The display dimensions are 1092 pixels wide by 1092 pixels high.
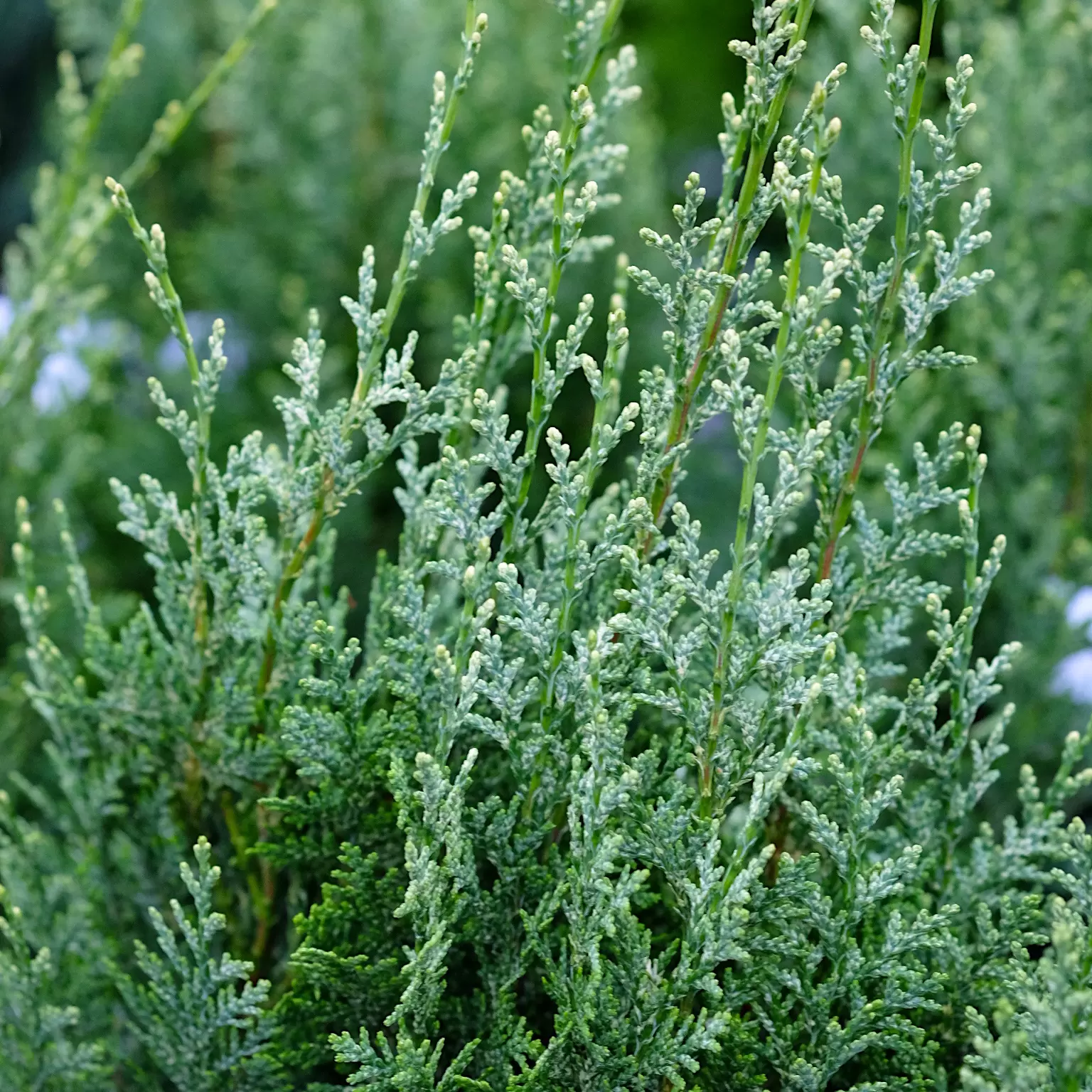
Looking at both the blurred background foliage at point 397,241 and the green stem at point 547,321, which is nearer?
the green stem at point 547,321

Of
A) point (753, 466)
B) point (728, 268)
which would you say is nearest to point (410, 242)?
point (728, 268)

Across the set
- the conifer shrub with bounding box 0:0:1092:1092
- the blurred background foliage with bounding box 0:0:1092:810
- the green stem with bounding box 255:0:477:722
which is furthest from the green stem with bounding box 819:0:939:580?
the blurred background foliage with bounding box 0:0:1092:810

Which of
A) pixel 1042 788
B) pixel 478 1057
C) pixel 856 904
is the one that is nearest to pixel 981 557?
pixel 1042 788

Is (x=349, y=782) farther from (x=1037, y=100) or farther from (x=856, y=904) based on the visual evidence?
(x=1037, y=100)

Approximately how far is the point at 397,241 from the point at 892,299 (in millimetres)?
2140

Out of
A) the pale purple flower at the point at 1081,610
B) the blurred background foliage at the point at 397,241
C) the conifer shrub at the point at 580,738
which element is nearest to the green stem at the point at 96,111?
the blurred background foliage at the point at 397,241

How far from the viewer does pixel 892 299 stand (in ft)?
3.77

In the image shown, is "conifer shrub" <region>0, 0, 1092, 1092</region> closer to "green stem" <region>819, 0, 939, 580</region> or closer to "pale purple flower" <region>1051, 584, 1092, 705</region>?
"green stem" <region>819, 0, 939, 580</region>

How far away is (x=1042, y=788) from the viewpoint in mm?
2246

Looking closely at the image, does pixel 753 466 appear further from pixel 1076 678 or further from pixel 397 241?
pixel 397 241

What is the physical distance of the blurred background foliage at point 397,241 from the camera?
229cm

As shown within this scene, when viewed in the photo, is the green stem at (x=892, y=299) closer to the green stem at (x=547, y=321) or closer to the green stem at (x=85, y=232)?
the green stem at (x=547, y=321)

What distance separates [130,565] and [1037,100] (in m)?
2.42

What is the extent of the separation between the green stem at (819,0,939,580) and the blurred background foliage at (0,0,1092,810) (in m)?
0.95
